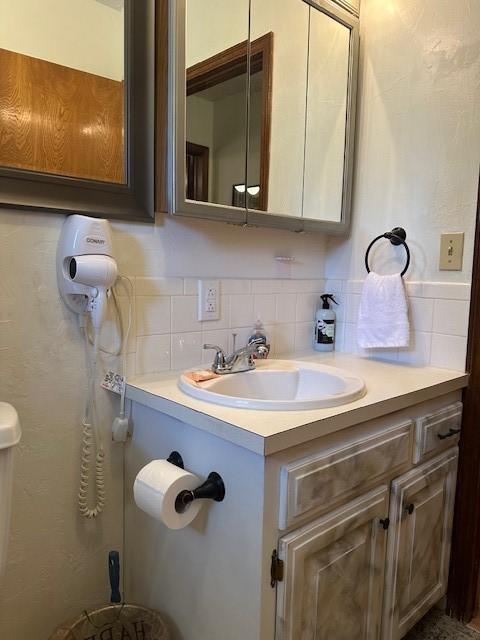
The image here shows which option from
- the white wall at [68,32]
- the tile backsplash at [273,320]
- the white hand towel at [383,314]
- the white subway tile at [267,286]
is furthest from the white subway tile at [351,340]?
the white wall at [68,32]

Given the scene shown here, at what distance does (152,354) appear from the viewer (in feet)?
4.17

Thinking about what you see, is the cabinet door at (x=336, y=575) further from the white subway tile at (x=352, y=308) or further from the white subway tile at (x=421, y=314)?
the white subway tile at (x=352, y=308)

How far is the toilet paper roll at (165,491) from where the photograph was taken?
35.7 inches

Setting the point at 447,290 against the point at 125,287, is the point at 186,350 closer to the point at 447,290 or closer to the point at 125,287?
the point at 125,287

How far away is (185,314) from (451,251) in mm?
850

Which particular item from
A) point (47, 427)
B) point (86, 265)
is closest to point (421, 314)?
point (86, 265)

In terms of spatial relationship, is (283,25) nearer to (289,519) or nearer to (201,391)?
(201,391)

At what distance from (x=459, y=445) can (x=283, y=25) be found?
1.44m

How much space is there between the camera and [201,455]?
3.25 ft

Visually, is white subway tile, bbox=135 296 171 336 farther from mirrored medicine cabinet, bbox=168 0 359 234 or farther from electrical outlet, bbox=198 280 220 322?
mirrored medicine cabinet, bbox=168 0 359 234

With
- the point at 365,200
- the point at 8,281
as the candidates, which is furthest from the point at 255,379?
the point at 365,200

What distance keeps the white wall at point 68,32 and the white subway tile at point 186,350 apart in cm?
71

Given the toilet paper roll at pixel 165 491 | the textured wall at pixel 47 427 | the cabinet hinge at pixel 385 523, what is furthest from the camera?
the cabinet hinge at pixel 385 523

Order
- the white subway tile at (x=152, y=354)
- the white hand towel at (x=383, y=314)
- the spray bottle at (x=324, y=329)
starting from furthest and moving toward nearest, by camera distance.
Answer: the spray bottle at (x=324, y=329) < the white hand towel at (x=383, y=314) < the white subway tile at (x=152, y=354)
